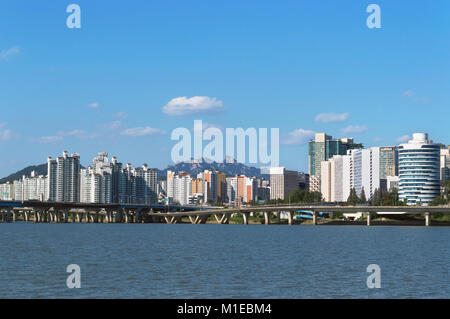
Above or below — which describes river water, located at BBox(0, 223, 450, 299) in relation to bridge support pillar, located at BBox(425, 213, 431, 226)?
above

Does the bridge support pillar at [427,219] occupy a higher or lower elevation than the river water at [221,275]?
lower

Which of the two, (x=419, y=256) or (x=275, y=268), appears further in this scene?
(x=419, y=256)

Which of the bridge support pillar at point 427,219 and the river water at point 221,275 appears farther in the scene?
the bridge support pillar at point 427,219

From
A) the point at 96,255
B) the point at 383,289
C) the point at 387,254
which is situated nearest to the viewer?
the point at 383,289

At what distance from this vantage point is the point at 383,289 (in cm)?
3988

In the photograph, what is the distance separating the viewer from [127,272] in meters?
48.9

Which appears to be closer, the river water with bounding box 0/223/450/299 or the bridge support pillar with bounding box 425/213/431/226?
the river water with bounding box 0/223/450/299

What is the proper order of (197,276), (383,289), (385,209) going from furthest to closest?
1. (385,209)
2. (197,276)
3. (383,289)

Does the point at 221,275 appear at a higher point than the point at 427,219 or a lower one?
higher

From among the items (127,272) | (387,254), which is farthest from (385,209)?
(127,272)

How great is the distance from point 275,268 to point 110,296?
19645mm

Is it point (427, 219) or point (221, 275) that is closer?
point (221, 275)
